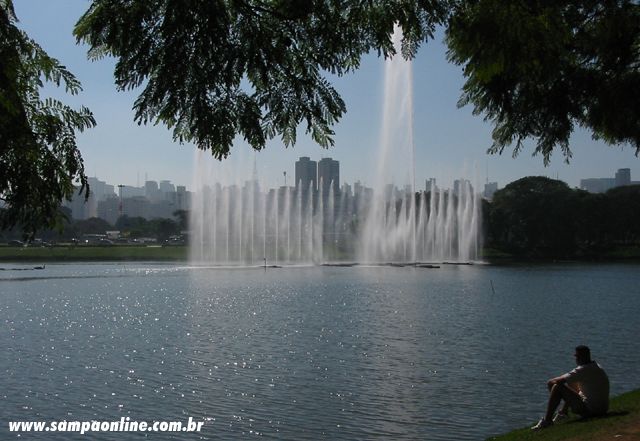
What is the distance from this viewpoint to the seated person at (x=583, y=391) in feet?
38.6

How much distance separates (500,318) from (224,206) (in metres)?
58.5

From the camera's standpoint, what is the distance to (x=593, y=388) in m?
11.9

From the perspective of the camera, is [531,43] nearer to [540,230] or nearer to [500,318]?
[500,318]

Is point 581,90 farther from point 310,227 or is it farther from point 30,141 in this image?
point 310,227

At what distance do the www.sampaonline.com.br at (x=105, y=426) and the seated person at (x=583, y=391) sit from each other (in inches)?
270

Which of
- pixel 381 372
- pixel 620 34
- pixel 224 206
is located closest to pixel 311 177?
pixel 224 206

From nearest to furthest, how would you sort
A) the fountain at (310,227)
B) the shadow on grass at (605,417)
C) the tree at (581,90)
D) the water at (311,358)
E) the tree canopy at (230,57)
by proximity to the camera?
the tree canopy at (230,57)
the tree at (581,90)
the shadow on grass at (605,417)
the water at (311,358)
the fountain at (310,227)

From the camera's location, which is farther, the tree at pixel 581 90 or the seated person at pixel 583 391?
the seated person at pixel 583 391

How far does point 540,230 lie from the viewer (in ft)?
380

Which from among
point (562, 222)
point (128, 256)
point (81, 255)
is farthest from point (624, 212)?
point (81, 255)

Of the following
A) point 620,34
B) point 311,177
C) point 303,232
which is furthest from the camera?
point 311,177

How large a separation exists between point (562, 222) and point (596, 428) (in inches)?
4297

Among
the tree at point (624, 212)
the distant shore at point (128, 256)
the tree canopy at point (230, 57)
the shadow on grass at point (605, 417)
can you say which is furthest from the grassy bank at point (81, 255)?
the tree canopy at point (230, 57)

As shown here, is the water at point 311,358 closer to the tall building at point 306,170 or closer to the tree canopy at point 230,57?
the tree canopy at point 230,57
